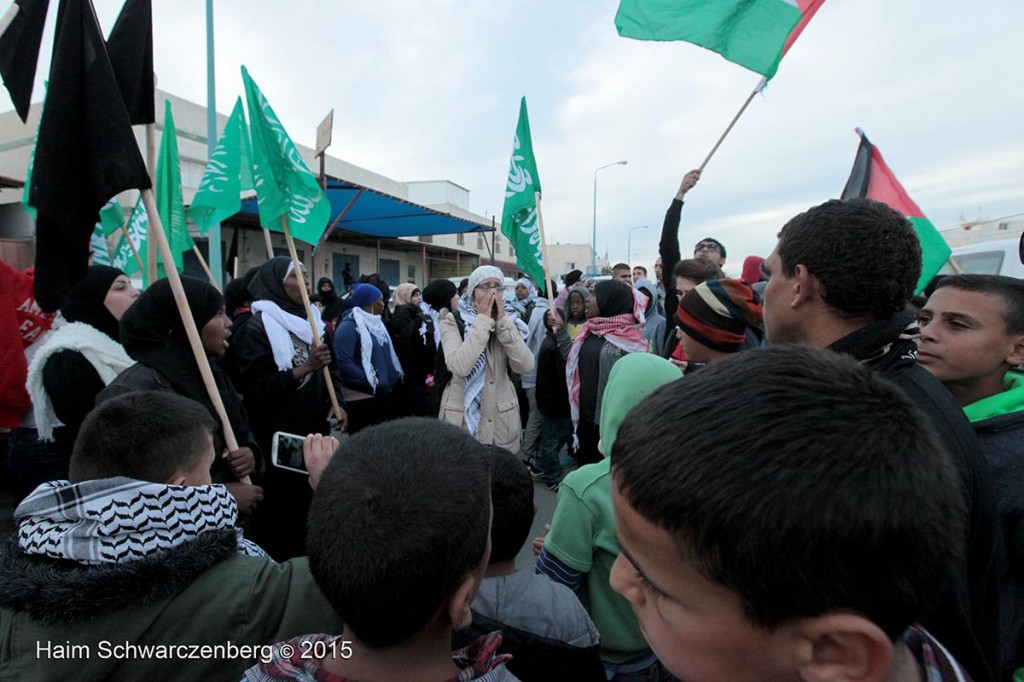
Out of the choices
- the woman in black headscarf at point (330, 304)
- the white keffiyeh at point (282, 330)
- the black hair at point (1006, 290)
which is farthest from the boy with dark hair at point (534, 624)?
the woman in black headscarf at point (330, 304)

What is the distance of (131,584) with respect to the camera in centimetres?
118

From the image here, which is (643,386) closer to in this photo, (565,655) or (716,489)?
(565,655)

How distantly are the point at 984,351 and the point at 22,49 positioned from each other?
12.8 feet

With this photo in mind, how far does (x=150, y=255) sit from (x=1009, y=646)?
4617mm

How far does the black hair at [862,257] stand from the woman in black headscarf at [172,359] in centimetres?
228

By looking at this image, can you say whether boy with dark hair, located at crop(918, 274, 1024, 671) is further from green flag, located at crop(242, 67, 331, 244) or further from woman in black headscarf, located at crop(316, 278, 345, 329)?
woman in black headscarf, located at crop(316, 278, 345, 329)

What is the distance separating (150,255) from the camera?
3.56m

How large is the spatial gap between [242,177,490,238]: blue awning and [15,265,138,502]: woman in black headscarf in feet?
23.2

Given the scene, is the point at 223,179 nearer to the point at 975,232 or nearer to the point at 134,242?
the point at 134,242

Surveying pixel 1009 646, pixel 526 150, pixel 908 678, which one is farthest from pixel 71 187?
pixel 1009 646

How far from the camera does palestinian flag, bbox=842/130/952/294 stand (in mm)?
3982

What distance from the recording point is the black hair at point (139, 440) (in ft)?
4.73

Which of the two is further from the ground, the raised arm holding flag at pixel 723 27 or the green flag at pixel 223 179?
the raised arm holding flag at pixel 723 27

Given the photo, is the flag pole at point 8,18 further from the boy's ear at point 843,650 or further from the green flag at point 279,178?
the boy's ear at point 843,650
